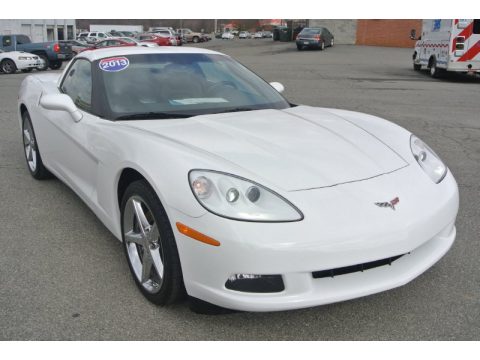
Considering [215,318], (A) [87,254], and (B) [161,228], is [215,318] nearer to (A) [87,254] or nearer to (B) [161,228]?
(B) [161,228]

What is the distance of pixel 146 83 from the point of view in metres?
3.59

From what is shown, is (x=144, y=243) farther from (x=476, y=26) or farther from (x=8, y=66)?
(x=8, y=66)

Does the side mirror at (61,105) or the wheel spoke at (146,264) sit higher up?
the side mirror at (61,105)

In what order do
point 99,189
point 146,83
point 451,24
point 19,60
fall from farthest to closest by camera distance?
point 19,60 → point 451,24 → point 146,83 → point 99,189

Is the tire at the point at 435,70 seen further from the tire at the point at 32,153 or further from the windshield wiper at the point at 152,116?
the windshield wiper at the point at 152,116

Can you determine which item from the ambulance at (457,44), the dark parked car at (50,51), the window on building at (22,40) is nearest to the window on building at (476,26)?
the ambulance at (457,44)

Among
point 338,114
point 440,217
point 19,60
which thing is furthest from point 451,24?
point 19,60

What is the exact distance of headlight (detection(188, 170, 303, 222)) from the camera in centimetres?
231

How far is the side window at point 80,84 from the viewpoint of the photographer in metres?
3.72

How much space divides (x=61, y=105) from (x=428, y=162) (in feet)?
8.18

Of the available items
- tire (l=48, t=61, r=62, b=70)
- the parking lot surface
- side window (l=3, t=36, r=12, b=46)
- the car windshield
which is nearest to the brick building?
tire (l=48, t=61, r=62, b=70)

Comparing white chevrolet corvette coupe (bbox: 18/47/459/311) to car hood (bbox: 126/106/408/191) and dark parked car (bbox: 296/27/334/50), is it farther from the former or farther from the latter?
dark parked car (bbox: 296/27/334/50)

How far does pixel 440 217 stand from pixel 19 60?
19.6m

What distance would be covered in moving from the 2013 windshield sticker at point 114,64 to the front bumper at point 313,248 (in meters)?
1.68
